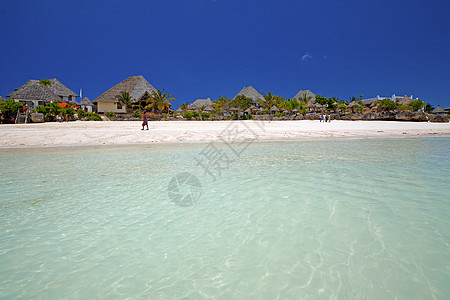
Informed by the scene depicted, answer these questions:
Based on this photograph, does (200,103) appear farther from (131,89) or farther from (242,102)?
(131,89)

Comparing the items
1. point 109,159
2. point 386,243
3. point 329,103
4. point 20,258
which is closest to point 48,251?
point 20,258

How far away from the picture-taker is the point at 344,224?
3.23 m

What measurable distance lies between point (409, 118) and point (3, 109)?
141 feet

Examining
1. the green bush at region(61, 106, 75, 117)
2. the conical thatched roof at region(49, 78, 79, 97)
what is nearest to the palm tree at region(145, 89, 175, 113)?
the green bush at region(61, 106, 75, 117)

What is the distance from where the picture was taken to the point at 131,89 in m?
48.6

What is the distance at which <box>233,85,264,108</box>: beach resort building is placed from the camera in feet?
230

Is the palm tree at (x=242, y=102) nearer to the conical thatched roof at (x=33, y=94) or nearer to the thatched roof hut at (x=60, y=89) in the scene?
the conical thatched roof at (x=33, y=94)

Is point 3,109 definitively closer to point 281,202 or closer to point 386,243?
point 281,202

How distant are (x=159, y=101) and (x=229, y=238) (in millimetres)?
41612

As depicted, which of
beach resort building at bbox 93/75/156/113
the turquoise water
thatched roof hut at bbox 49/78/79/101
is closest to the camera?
the turquoise water

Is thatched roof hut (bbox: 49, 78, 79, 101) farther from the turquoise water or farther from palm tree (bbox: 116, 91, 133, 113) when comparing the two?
the turquoise water

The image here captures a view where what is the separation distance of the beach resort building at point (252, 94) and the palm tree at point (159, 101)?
3267cm

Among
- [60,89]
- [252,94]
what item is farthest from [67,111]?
[252,94]

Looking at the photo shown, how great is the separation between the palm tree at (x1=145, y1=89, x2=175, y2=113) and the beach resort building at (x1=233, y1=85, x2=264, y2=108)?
32673mm
